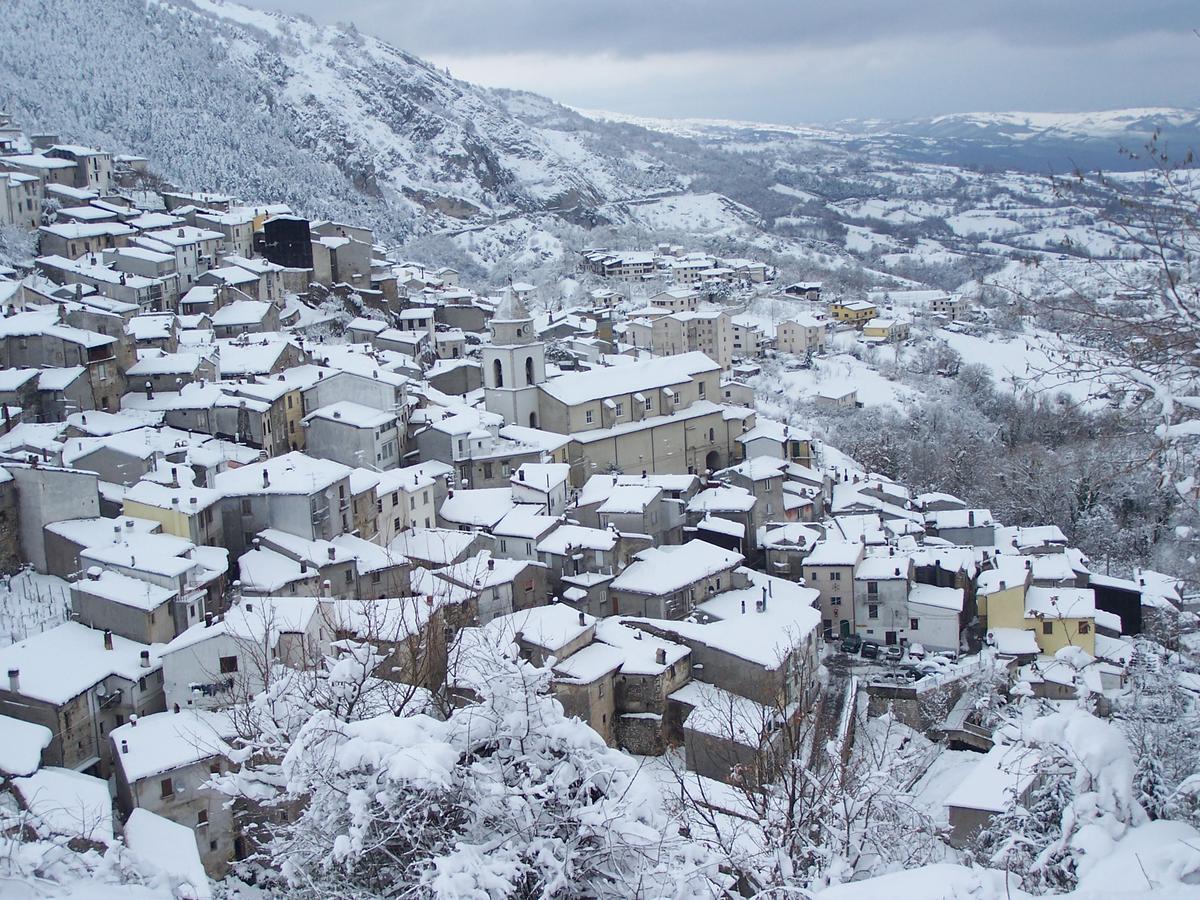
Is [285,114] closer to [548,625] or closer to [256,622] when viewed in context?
[548,625]

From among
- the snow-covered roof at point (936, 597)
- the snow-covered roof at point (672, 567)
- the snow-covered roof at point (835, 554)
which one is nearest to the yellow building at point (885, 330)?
the snow-covered roof at point (835, 554)

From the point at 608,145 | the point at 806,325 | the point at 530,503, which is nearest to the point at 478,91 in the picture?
the point at 608,145

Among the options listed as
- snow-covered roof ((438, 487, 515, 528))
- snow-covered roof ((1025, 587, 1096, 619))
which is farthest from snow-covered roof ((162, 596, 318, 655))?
snow-covered roof ((1025, 587, 1096, 619))

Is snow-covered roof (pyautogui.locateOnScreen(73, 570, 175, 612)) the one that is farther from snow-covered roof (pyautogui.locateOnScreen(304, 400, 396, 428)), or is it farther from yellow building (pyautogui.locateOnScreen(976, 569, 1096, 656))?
yellow building (pyautogui.locateOnScreen(976, 569, 1096, 656))

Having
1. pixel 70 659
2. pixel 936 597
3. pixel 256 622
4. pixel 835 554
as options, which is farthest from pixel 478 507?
pixel 936 597

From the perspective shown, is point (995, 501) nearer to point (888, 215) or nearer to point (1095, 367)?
point (1095, 367)
